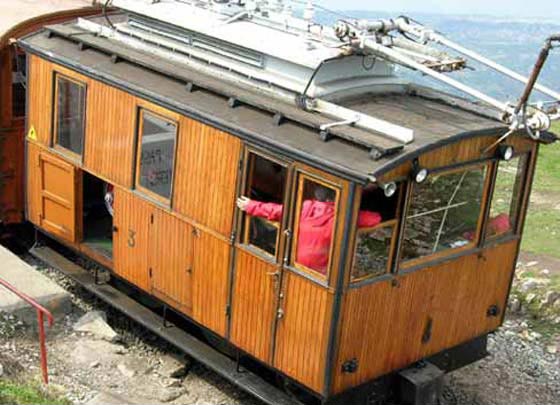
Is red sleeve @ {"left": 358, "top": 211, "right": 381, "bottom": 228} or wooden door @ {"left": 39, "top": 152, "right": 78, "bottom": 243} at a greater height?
red sleeve @ {"left": 358, "top": 211, "right": 381, "bottom": 228}

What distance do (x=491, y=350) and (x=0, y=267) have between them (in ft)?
20.7

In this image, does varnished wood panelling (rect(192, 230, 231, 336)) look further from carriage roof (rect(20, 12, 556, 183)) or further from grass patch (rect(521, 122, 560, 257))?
grass patch (rect(521, 122, 560, 257))

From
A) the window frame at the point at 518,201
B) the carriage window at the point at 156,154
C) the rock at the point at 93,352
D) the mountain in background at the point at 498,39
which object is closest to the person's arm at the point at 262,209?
the carriage window at the point at 156,154

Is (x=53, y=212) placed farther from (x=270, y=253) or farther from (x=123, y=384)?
(x=270, y=253)

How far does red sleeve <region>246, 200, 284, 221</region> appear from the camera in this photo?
828 cm

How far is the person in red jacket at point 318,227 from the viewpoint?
777cm

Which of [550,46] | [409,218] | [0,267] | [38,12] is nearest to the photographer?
[550,46]

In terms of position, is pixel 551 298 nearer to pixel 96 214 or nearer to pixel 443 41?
pixel 443 41

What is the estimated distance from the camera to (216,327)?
9.19 m

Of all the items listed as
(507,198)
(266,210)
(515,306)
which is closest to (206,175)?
(266,210)

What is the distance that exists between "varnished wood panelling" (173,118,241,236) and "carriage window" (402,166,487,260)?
177cm

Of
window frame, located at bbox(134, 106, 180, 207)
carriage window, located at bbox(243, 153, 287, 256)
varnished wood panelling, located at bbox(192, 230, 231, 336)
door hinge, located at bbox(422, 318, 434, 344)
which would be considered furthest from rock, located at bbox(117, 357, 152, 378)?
door hinge, located at bbox(422, 318, 434, 344)

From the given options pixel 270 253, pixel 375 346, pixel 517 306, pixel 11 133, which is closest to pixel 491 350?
pixel 517 306

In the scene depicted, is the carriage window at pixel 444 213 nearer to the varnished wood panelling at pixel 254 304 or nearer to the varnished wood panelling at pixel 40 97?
the varnished wood panelling at pixel 254 304
